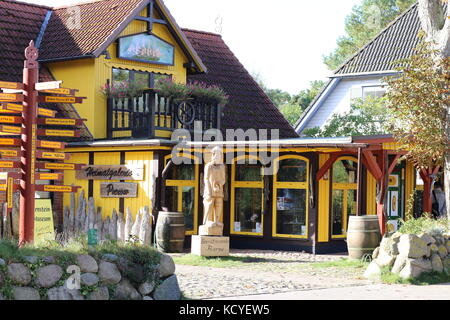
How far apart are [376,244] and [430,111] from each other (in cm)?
292

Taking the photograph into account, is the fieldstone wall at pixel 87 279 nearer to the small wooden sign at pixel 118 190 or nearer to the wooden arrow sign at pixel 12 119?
the wooden arrow sign at pixel 12 119

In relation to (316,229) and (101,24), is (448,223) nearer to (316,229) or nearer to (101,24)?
(316,229)

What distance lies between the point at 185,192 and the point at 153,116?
7.07 feet

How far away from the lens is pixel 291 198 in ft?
69.1

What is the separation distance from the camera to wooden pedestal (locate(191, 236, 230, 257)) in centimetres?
1862

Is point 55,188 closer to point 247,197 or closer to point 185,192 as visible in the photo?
point 185,192

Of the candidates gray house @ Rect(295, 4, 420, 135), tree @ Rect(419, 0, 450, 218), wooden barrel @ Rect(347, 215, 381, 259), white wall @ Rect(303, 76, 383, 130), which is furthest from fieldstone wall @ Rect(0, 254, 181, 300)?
white wall @ Rect(303, 76, 383, 130)

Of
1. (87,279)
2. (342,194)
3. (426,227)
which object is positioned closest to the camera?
(87,279)

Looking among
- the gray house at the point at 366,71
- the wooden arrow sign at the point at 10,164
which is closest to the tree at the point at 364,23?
the gray house at the point at 366,71

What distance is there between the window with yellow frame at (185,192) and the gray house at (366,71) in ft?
42.1

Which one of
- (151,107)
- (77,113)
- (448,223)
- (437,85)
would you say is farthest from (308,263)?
(77,113)

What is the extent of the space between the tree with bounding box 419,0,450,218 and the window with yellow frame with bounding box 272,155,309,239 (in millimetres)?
3721

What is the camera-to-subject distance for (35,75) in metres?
13.8

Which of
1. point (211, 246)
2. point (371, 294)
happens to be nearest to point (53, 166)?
point (211, 246)
